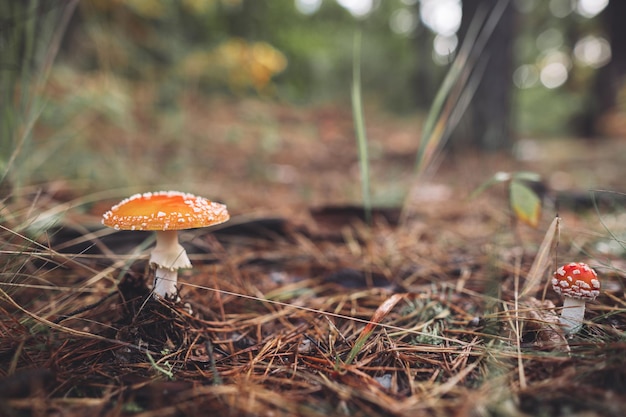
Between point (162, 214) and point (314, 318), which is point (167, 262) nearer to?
point (162, 214)

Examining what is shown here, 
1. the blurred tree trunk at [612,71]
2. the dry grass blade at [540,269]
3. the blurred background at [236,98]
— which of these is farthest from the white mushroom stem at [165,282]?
the blurred tree trunk at [612,71]

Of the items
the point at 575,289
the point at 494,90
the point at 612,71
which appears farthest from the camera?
the point at 612,71

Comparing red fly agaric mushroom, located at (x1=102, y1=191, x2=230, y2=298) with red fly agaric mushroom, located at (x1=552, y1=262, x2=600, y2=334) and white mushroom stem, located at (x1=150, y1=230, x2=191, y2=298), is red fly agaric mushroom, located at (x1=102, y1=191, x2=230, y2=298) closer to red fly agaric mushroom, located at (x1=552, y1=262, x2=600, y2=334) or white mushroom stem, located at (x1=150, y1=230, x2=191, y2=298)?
white mushroom stem, located at (x1=150, y1=230, x2=191, y2=298)

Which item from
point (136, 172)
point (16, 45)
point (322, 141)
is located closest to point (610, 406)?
point (16, 45)

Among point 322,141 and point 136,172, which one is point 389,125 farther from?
point 136,172

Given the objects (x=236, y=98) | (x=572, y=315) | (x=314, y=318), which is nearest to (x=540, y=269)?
(x=572, y=315)

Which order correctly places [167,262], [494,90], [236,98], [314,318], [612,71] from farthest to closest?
1. [612,71]
2. [236,98]
3. [494,90]
4. [314,318]
5. [167,262]
